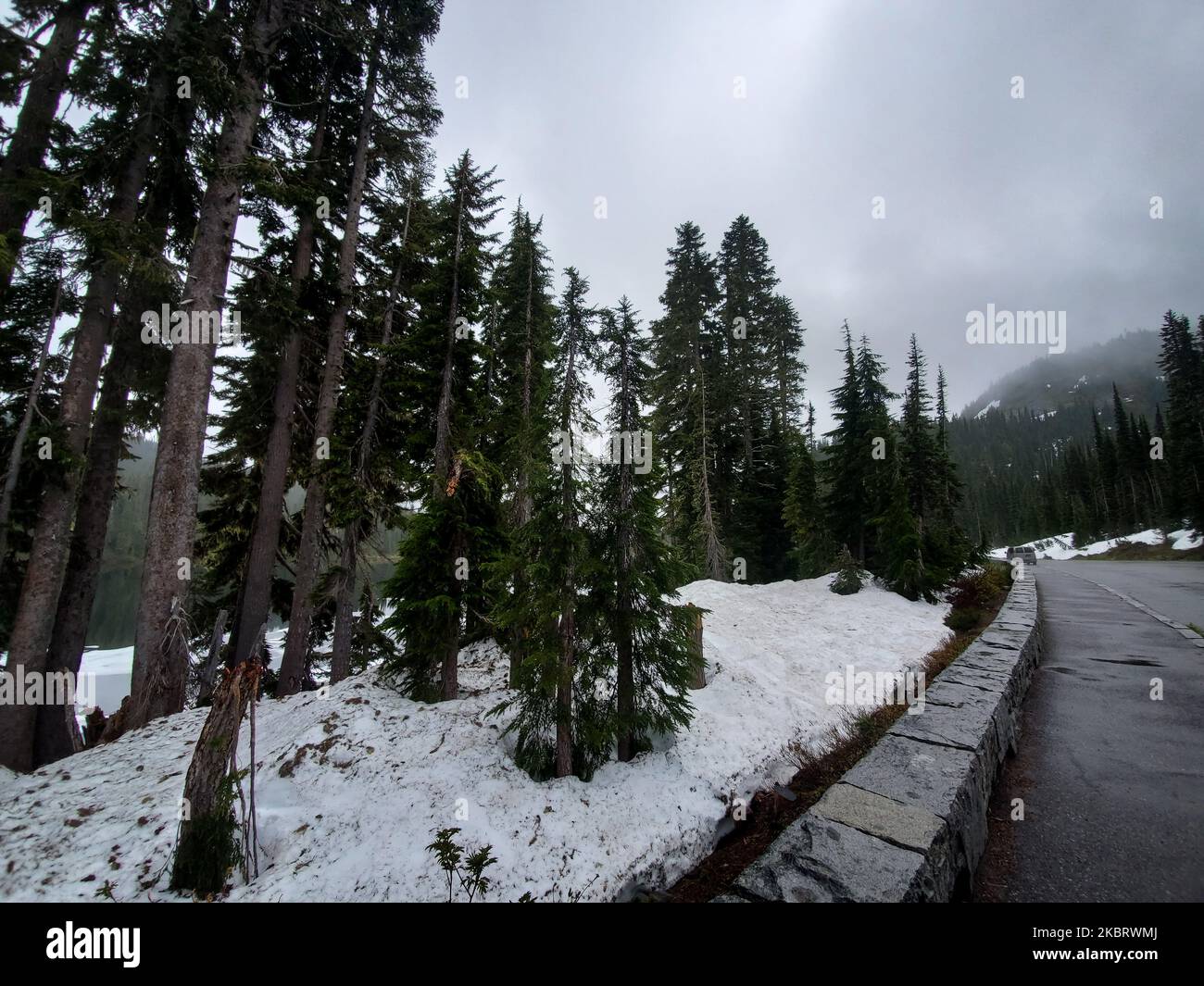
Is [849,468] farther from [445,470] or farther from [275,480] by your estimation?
[275,480]

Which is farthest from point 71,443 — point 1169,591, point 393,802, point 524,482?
point 1169,591

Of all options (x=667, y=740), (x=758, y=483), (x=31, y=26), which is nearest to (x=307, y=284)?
(x=31, y=26)

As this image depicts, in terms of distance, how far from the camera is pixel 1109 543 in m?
49.3

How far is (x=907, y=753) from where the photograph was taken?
3826mm

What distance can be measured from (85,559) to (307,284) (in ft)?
24.2

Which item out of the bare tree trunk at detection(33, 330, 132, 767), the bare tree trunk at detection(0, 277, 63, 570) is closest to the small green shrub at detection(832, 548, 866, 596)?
the bare tree trunk at detection(33, 330, 132, 767)

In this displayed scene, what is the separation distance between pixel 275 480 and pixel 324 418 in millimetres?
1847

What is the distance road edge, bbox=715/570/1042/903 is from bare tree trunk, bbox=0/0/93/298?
1492 centimetres

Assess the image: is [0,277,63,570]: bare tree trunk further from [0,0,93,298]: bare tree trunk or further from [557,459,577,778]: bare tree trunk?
[557,459,577,778]: bare tree trunk
